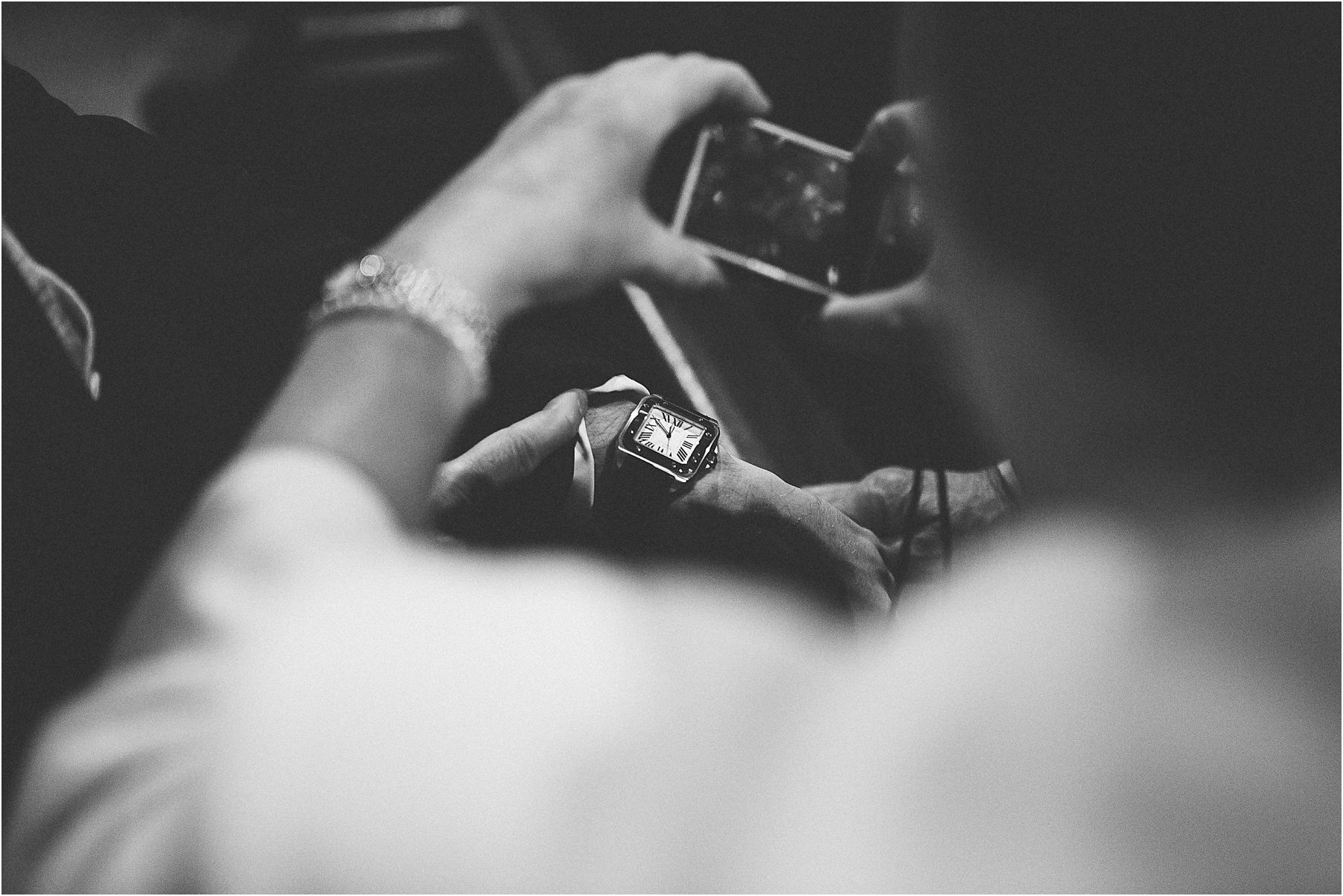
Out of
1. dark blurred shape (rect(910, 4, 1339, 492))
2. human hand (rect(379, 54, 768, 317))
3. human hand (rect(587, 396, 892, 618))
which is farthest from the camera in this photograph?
human hand (rect(587, 396, 892, 618))

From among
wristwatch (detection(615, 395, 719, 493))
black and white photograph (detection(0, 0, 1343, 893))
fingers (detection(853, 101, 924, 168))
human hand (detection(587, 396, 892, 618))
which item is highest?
fingers (detection(853, 101, 924, 168))

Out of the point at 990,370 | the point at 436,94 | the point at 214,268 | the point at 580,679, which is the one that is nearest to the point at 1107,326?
the point at 990,370

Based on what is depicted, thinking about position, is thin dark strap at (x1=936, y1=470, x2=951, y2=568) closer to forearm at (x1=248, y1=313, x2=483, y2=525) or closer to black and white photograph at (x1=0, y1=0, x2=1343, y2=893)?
black and white photograph at (x1=0, y1=0, x2=1343, y2=893)

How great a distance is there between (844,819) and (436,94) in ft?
2.93

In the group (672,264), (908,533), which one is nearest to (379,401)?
(672,264)

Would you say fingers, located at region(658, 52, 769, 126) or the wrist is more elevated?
fingers, located at region(658, 52, 769, 126)

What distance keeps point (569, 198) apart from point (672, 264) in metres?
0.07

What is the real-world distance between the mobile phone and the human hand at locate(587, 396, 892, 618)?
0.16m

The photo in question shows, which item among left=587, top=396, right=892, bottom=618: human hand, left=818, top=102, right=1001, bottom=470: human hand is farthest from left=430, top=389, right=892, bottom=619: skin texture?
left=818, top=102, right=1001, bottom=470: human hand

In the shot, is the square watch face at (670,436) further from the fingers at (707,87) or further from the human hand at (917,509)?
the fingers at (707,87)

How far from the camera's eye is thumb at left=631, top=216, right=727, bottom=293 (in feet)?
1.47

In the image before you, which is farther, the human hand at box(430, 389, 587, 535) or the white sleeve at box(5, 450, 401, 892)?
the human hand at box(430, 389, 587, 535)

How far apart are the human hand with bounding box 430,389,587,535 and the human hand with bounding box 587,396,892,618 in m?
0.04

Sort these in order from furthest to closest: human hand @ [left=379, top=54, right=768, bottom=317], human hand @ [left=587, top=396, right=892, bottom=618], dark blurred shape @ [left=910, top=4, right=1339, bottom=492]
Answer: human hand @ [left=587, top=396, right=892, bottom=618] < human hand @ [left=379, top=54, right=768, bottom=317] < dark blurred shape @ [left=910, top=4, right=1339, bottom=492]
